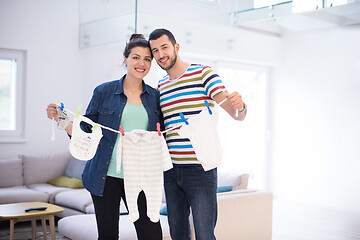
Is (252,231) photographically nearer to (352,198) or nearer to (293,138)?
(352,198)

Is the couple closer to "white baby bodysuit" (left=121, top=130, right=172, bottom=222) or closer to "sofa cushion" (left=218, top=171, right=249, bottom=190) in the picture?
"white baby bodysuit" (left=121, top=130, right=172, bottom=222)

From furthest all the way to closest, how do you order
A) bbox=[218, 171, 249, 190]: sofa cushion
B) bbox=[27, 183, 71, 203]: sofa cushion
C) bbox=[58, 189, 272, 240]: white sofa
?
bbox=[27, 183, 71, 203]: sofa cushion < bbox=[218, 171, 249, 190]: sofa cushion < bbox=[58, 189, 272, 240]: white sofa

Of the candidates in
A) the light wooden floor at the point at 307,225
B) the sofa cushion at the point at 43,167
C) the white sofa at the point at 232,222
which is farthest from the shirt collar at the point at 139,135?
the sofa cushion at the point at 43,167

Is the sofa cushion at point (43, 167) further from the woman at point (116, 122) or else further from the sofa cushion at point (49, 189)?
the woman at point (116, 122)

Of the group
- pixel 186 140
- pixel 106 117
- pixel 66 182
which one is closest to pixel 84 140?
pixel 106 117

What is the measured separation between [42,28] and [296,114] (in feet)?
12.3

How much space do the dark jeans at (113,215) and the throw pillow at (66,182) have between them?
2963 millimetres

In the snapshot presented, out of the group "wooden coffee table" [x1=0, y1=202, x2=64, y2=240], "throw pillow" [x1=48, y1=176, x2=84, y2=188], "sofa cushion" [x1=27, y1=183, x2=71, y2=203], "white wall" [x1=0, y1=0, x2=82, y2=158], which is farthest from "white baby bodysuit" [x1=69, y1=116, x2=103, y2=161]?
"white wall" [x1=0, y1=0, x2=82, y2=158]

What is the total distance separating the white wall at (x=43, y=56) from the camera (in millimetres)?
5465

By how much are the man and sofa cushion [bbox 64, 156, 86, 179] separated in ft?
10.0

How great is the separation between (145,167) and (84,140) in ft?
1.11

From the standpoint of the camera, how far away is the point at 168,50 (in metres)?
2.31

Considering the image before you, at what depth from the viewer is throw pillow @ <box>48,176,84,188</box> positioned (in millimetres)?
5105

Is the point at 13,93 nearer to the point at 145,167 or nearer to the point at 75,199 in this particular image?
the point at 75,199
